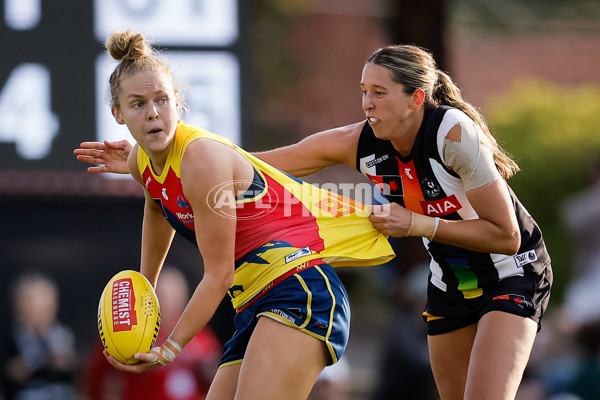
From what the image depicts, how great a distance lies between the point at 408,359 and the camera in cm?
754

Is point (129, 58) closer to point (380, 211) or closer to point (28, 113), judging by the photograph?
point (380, 211)

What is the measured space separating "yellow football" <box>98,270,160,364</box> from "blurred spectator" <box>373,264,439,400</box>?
152 inches

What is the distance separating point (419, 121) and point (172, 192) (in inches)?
47.6

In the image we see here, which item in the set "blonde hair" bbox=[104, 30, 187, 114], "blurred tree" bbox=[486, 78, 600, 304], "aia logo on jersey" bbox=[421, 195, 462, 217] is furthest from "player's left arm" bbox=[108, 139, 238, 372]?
"blurred tree" bbox=[486, 78, 600, 304]

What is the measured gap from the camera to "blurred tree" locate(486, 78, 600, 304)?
16.0 m

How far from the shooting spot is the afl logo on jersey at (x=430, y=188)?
13.8ft

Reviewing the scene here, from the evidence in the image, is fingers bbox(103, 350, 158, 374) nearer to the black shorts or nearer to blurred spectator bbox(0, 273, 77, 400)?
the black shorts

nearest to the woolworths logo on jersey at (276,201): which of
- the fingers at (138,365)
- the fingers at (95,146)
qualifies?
the fingers at (138,365)

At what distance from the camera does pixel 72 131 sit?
26.7ft

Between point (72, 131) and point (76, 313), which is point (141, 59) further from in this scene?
point (76, 313)

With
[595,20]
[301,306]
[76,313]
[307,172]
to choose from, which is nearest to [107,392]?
[76,313]

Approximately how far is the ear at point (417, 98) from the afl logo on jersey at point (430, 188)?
36cm

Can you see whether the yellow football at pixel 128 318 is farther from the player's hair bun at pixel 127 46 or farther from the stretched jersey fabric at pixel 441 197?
the stretched jersey fabric at pixel 441 197

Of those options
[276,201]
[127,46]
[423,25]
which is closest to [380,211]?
[276,201]
